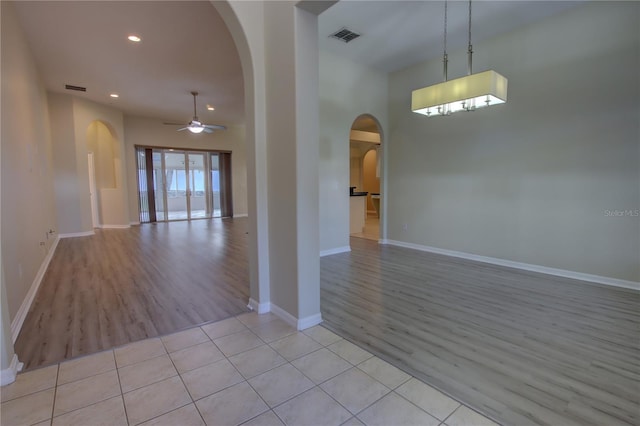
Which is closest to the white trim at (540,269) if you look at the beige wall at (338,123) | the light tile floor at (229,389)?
the beige wall at (338,123)

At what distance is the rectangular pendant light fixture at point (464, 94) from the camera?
9.82 ft

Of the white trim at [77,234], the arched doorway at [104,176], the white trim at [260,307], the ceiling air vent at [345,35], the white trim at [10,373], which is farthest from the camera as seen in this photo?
the arched doorway at [104,176]

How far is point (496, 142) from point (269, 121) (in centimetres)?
360

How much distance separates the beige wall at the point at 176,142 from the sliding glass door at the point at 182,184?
23 cm

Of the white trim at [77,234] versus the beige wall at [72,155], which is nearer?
the beige wall at [72,155]

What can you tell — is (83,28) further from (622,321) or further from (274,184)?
(622,321)

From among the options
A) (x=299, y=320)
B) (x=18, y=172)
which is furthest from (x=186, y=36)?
(x=299, y=320)

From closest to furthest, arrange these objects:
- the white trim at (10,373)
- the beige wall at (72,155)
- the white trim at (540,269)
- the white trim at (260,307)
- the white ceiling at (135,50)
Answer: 1. the white trim at (10,373)
2. the white trim at (260,307)
3. the white ceiling at (135,50)
4. the white trim at (540,269)
5. the beige wall at (72,155)

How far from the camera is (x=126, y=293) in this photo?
137 inches

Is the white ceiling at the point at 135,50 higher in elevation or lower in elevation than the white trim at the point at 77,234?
higher

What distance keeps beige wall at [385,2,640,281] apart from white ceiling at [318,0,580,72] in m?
0.28

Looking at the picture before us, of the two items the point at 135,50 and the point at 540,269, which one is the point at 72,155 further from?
the point at 540,269

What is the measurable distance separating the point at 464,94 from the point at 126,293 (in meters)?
4.29

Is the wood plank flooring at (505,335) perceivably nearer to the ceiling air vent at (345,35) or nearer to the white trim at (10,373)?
the white trim at (10,373)
